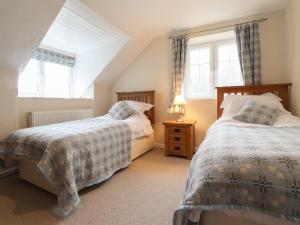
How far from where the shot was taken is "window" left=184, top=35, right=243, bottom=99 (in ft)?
10.7

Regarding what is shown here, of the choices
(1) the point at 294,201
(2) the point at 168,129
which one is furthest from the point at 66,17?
(1) the point at 294,201

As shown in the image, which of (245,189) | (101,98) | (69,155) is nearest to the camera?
(245,189)

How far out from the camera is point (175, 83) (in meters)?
3.47

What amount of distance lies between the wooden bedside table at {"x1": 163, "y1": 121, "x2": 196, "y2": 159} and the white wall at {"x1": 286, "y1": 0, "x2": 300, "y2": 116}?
146 cm

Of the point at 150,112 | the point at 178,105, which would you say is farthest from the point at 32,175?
the point at 178,105

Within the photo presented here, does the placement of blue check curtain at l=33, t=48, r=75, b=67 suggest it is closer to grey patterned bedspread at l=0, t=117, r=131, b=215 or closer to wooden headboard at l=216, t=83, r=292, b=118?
grey patterned bedspread at l=0, t=117, r=131, b=215

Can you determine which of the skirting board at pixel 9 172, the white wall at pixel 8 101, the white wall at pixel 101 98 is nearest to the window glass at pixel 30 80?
the white wall at pixel 8 101

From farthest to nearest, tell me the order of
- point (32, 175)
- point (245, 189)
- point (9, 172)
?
point (9, 172) → point (32, 175) → point (245, 189)

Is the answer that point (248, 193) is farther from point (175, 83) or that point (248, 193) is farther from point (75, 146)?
point (175, 83)

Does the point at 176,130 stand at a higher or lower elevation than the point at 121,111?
lower

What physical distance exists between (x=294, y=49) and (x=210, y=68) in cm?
129

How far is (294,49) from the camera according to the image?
7.87 feet

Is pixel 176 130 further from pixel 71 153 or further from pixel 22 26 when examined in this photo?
pixel 22 26

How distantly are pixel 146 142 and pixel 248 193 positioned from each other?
A: 2.64 m
